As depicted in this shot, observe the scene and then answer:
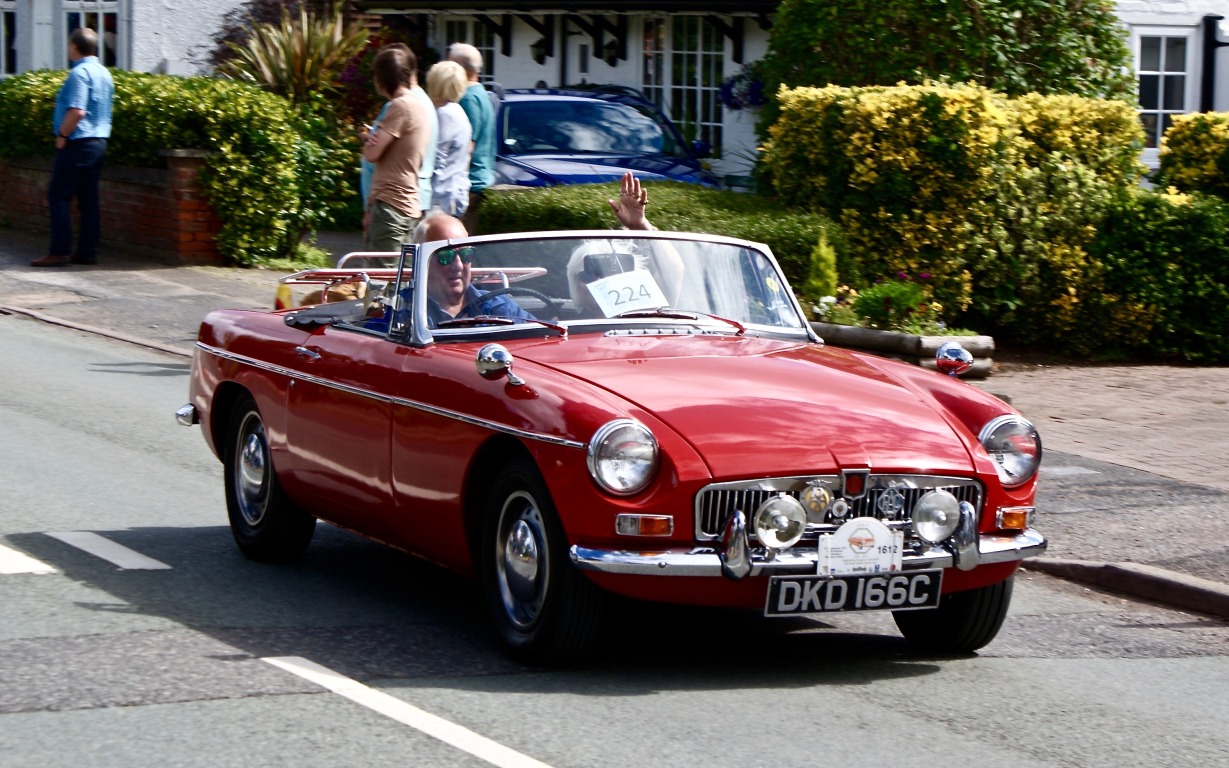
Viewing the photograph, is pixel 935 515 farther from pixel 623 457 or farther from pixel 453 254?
pixel 453 254

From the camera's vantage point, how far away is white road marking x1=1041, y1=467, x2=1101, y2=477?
33.0 ft

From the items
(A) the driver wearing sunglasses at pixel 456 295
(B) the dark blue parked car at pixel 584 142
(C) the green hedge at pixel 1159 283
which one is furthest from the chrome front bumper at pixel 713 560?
(B) the dark blue parked car at pixel 584 142

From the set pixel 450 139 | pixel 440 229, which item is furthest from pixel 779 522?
pixel 450 139

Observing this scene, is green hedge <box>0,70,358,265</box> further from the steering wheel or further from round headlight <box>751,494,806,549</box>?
round headlight <box>751,494,806,549</box>

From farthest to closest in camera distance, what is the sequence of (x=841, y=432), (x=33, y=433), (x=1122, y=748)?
(x=33, y=433) < (x=841, y=432) < (x=1122, y=748)

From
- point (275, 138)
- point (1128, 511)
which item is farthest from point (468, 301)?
point (275, 138)

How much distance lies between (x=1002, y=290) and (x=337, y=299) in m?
7.14

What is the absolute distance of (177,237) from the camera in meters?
17.6

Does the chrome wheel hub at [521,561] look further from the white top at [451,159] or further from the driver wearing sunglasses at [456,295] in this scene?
the white top at [451,159]

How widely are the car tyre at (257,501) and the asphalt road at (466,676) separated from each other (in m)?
0.12

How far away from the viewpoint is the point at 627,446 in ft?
18.4

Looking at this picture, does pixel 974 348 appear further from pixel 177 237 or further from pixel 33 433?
pixel 177 237

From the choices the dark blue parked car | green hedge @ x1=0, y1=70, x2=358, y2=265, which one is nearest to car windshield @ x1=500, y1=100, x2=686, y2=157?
the dark blue parked car

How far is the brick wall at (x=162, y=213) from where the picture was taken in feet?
57.4
